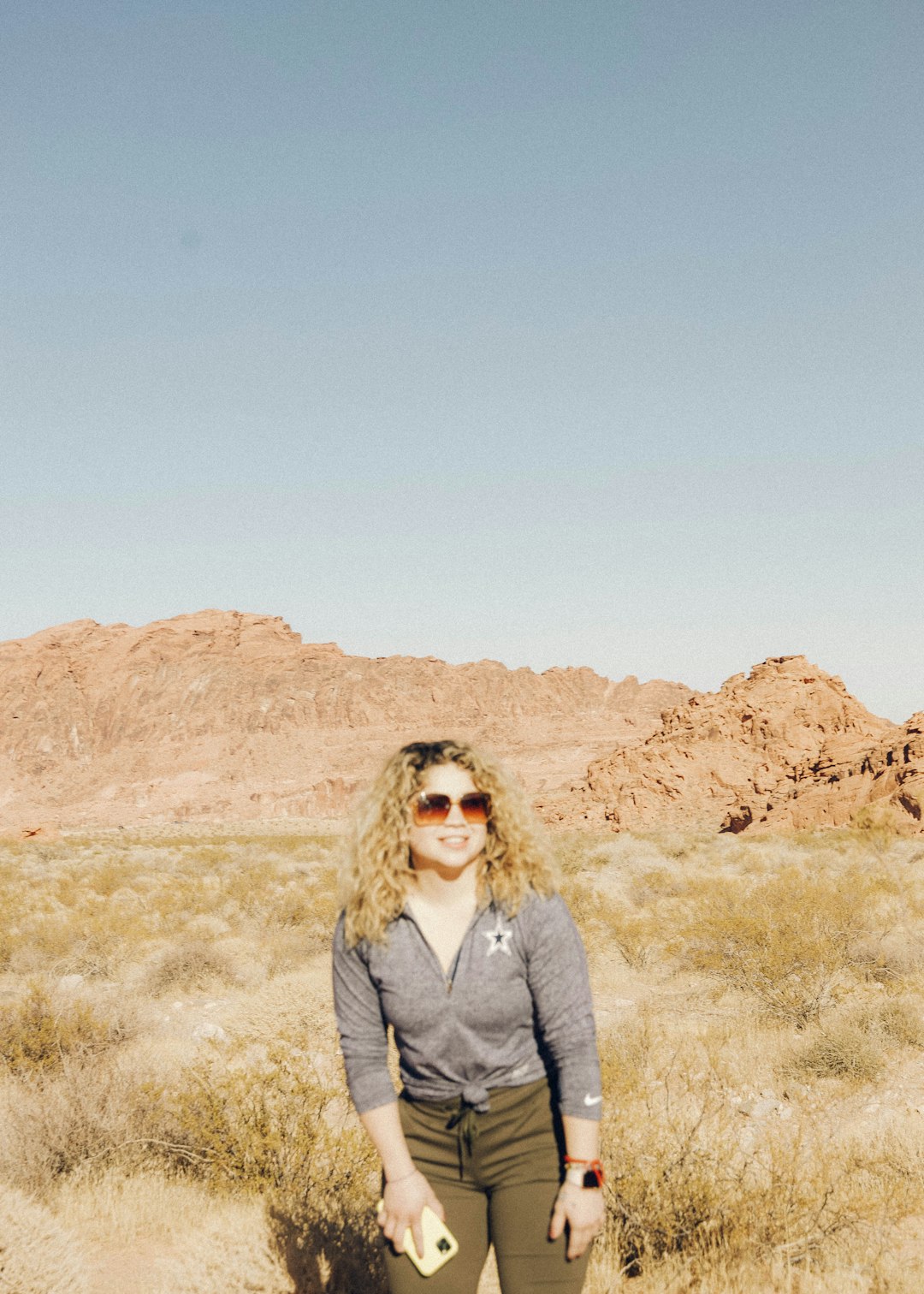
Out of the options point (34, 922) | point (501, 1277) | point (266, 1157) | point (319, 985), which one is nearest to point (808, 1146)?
point (266, 1157)

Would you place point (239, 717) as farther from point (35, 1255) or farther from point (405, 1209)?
point (405, 1209)

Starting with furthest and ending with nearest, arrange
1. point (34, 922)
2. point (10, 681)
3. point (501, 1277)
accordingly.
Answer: point (10, 681)
point (34, 922)
point (501, 1277)

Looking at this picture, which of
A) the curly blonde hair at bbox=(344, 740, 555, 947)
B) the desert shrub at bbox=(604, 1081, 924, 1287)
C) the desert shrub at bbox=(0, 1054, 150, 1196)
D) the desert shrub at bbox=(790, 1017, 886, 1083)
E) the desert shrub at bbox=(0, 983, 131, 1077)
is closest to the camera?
the curly blonde hair at bbox=(344, 740, 555, 947)

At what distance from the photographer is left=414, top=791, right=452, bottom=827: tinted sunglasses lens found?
2041 mm

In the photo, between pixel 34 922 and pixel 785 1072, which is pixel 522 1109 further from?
pixel 34 922

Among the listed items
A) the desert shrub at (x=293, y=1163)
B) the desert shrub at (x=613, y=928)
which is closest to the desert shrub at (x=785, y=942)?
the desert shrub at (x=613, y=928)

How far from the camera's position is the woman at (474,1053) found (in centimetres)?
189

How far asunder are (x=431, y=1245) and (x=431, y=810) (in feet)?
3.18

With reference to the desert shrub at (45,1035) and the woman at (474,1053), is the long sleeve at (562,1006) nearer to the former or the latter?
the woman at (474,1053)

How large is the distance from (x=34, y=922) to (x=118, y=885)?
17.7 ft

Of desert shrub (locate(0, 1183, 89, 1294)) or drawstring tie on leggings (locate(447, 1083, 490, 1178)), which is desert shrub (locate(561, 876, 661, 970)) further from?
drawstring tie on leggings (locate(447, 1083, 490, 1178))

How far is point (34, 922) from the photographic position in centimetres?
1027

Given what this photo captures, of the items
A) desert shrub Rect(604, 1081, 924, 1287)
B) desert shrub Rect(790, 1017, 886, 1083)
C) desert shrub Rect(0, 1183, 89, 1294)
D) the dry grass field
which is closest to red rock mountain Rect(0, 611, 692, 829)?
the dry grass field

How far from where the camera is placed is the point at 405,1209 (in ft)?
6.13
